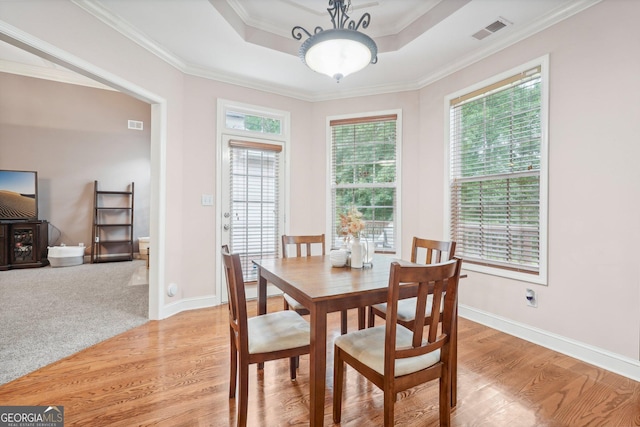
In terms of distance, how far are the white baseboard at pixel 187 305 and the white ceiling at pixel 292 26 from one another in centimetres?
259

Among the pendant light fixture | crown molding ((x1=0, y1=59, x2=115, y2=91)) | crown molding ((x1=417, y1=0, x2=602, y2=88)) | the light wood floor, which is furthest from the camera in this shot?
crown molding ((x1=0, y1=59, x2=115, y2=91))

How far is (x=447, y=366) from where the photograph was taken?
1.40 metres

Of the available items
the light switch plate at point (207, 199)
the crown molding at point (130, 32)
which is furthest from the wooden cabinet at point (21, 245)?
the crown molding at point (130, 32)

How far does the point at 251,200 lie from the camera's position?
3662mm

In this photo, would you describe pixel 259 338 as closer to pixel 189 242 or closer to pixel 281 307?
pixel 281 307

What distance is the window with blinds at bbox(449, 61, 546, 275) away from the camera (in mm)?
2533

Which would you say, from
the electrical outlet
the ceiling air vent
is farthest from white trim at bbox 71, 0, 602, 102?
the electrical outlet

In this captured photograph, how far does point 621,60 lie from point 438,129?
1.54m

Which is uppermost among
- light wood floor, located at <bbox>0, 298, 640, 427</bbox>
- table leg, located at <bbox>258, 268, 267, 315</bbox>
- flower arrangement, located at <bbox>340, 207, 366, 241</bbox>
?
flower arrangement, located at <bbox>340, 207, 366, 241</bbox>

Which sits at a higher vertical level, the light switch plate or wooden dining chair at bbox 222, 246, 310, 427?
the light switch plate

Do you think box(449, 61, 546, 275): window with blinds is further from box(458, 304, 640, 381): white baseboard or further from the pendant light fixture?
the pendant light fixture

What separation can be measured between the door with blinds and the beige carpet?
3.87 feet

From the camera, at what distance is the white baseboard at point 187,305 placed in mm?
3027

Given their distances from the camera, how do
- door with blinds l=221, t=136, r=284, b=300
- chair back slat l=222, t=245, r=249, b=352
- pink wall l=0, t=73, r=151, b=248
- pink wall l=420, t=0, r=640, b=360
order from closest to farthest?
chair back slat l=222, t=245, r=249, b=352 → pink wall l=420, t=0, r=640, b=360 → door with blinds l=221, t=136, r=284, b=300 → pink wall l=0, t=73, r=151, b=248
